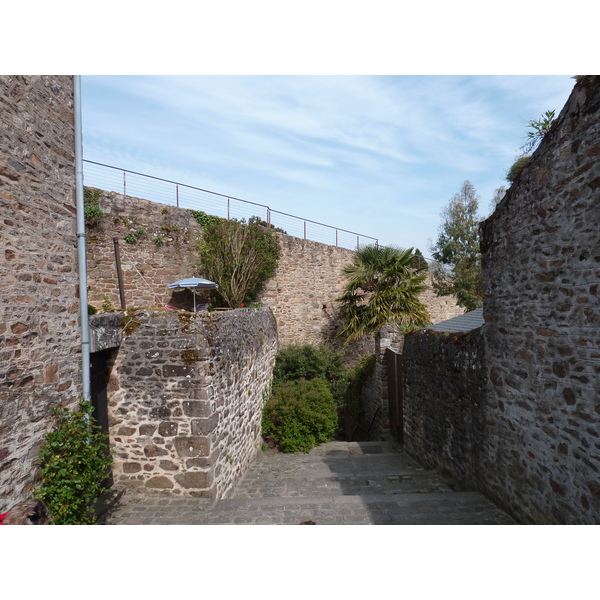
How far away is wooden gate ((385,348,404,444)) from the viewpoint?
9.50 metres

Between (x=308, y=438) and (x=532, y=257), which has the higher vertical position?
(x=532, y=257)

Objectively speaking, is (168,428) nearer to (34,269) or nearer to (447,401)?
(34,269)

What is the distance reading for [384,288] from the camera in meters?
13.4

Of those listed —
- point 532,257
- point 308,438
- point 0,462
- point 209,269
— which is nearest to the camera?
point 0,462

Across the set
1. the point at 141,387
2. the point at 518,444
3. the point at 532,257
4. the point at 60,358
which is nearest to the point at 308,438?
the point at 141,387

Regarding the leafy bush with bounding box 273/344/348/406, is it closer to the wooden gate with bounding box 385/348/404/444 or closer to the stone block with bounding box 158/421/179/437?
the wooden gate with bounding box 385/348/404/444

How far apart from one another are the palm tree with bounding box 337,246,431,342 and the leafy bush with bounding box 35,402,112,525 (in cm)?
965

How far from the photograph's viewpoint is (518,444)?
448 cm

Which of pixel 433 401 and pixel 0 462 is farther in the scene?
pixel 433 401

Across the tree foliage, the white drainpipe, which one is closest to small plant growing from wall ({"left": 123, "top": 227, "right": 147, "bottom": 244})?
the tree foliage

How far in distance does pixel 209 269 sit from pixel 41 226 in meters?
8.72

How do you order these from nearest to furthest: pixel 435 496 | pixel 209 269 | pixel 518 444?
pixel 518 444 → pixel 435 496 → pixel 209 269

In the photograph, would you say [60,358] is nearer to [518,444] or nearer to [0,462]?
[0,462]

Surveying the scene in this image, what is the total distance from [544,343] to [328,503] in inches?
136
